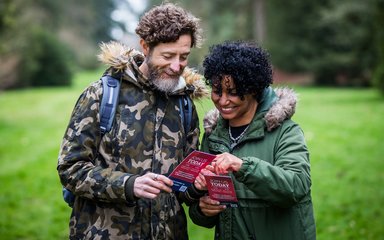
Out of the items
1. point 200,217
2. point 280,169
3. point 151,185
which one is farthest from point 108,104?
point 280,169

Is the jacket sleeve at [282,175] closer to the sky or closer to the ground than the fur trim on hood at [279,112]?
closer to the ground

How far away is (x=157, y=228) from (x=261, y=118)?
914mm

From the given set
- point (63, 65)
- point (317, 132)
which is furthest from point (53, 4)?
point (317, 132)

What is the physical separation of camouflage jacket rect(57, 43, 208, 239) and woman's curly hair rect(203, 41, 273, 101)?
0.84ft

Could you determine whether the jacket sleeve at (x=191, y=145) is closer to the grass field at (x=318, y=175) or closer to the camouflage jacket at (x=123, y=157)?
the camouflage jacket at (x=123, y=157)

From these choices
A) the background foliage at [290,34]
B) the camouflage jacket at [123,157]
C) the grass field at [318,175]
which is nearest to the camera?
the camouflage jacket at [123,157]

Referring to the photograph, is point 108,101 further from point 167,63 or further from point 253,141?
point 253,141

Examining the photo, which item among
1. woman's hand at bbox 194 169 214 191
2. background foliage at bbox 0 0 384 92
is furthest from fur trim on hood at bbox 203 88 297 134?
background foliage at bbox 0 0 384 92

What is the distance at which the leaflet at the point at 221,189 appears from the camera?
8.89 feet

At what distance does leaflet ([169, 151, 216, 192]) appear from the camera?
2695mm

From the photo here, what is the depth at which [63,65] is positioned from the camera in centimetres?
3531

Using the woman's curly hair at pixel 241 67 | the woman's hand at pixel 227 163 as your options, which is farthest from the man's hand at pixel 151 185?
the woman's curly hair at pixel 241 67

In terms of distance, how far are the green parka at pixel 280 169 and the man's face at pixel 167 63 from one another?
0.46 m

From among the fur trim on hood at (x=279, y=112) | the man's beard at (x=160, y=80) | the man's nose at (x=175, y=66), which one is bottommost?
the fur trim on hood at (x=279, y=112)
